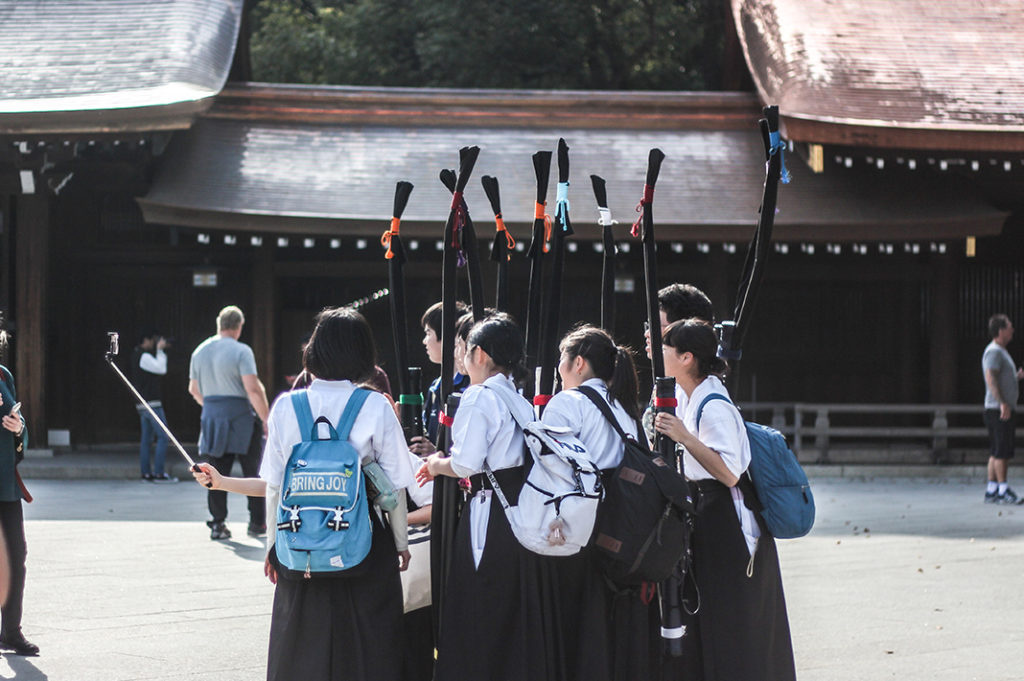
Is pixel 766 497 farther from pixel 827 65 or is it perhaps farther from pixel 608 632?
pixel 827 65

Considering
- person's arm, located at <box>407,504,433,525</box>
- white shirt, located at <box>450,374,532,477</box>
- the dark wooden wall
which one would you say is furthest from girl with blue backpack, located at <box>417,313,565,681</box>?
the dark wooden wall

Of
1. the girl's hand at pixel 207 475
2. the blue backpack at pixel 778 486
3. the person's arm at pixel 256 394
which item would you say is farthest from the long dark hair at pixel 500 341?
the person's arm at pixel 256 394

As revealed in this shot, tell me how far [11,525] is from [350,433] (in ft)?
8.17

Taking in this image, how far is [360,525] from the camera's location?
3.95 meters

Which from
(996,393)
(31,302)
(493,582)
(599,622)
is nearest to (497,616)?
(493,582)

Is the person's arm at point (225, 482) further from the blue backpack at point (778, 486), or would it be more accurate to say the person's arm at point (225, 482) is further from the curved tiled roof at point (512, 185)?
the curved tiled roof at point (512, 185)

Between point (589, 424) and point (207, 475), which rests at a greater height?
point (589, 424)

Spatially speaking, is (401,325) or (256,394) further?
(256,394)

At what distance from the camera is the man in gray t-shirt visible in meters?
11.5

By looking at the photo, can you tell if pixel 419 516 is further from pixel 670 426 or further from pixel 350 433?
pixel 670 426

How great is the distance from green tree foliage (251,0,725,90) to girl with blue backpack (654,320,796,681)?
65.3ft

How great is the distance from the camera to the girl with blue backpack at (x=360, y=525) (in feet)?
13.2

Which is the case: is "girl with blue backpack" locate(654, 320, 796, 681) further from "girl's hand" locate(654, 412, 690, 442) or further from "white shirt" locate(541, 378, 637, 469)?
"white shirt" locate(541, 378, 637, 469)

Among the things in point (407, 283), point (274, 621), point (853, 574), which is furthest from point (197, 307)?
point (274, 621)
